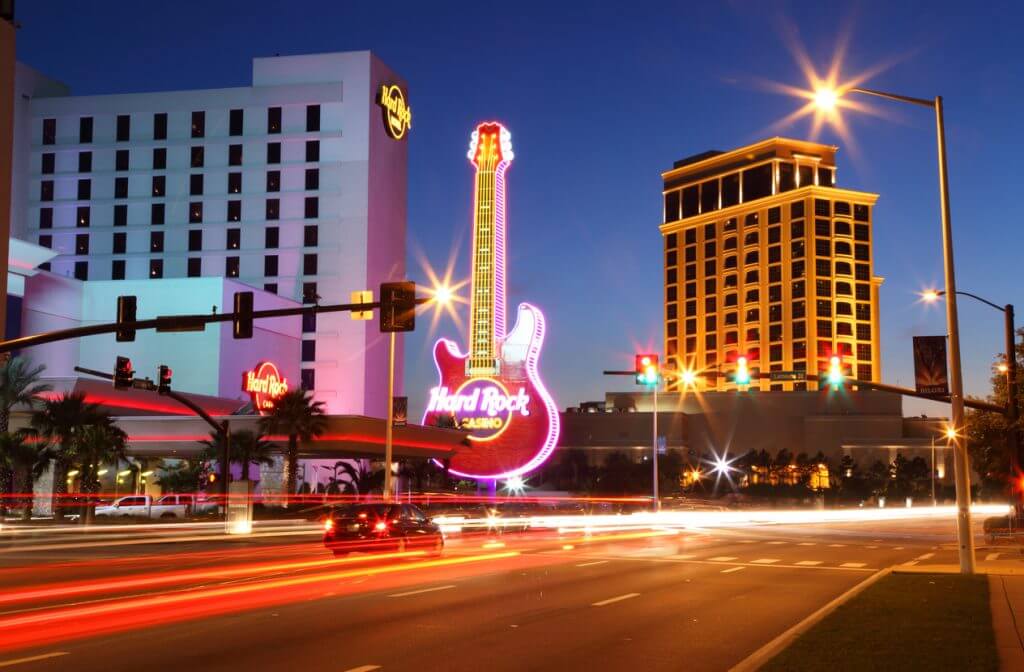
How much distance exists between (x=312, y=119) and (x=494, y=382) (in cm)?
3334

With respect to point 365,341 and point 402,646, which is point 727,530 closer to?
point 402,646

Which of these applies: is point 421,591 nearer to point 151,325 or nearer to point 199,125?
point 151,325

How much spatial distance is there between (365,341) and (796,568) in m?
72.5

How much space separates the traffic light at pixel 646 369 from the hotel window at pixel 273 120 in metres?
72.5

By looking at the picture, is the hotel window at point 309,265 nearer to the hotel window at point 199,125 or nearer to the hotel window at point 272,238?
the hotel window at point 272,238

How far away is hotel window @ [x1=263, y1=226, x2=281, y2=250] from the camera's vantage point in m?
101

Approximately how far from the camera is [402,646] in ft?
44.0

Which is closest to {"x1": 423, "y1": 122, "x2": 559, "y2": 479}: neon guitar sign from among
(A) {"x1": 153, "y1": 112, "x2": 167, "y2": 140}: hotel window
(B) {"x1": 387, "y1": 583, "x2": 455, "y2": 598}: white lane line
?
(A) {"x1": 153, "y1": 112, "x2": 167, "y2": 140}: hotel window

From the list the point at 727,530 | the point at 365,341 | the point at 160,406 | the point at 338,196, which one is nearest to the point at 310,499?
the point at 160,406

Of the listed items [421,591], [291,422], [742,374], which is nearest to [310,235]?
[291,422]

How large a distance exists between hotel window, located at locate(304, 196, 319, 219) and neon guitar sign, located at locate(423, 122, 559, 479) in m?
22.0

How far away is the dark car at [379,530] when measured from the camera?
96.5 feet

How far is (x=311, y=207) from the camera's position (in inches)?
3947

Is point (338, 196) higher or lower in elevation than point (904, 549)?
higher
